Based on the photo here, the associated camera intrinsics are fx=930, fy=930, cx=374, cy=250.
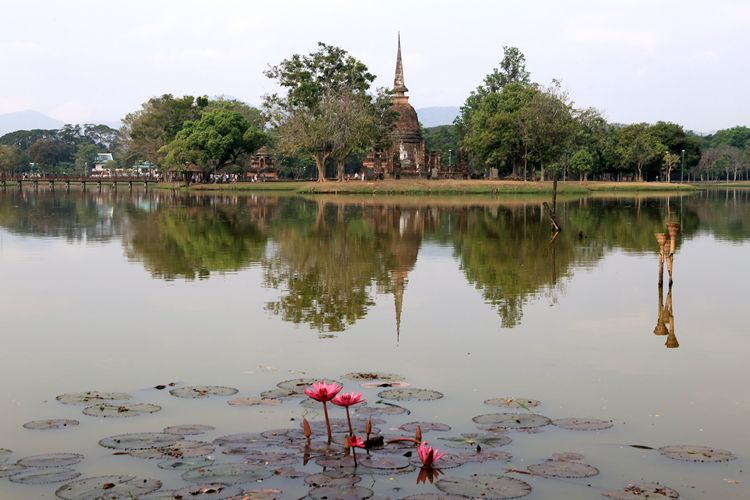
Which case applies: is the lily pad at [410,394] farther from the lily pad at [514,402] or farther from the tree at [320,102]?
the tree at [320,102]

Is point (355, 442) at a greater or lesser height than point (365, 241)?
lesser

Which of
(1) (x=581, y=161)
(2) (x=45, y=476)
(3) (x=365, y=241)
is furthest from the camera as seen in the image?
(1) (x=581, y=161)

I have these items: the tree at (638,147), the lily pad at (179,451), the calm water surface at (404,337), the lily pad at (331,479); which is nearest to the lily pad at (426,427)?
the calm water surface at (404,337)

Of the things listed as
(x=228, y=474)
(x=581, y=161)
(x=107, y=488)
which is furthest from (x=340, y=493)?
(x=581, y=161)

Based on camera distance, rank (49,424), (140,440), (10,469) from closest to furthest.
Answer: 1. (10,469)
2. (140,440)
3. (49,424)

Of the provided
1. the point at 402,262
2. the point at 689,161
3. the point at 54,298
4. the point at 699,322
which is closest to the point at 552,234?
the point at 402,262

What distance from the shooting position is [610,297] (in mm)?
24359

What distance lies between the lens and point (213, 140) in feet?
365

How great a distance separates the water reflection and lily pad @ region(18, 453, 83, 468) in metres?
8.53

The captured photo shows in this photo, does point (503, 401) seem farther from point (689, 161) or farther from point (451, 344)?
point (689, 161)

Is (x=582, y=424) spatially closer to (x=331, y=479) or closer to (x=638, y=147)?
(x=331, y=479)

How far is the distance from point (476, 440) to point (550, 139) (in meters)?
95.2

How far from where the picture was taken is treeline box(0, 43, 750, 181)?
333 ft

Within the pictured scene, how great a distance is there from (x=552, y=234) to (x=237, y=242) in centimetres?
1427
